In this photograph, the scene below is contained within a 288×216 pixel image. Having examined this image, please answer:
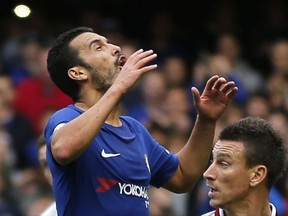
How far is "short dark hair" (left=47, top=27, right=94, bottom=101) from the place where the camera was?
19.0 feet

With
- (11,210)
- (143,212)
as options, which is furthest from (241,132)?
(11,210)

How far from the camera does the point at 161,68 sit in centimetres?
1032

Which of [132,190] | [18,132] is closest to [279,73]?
[18,132]

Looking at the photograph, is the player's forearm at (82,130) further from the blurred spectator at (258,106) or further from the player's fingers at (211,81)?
the blurred spectator at (258,106)

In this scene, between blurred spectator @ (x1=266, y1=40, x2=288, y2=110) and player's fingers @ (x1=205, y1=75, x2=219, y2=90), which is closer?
player's fingers @ (x1=205, y1=75, x2=219, y2=90)

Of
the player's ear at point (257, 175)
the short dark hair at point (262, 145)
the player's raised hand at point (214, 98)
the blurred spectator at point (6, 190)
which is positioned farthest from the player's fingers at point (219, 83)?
the blurred spectator at point (6, 190)

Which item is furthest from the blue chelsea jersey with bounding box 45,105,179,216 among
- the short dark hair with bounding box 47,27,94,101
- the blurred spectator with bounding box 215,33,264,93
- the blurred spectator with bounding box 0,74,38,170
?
the blurred spectator with bounding box 215,33,264,93

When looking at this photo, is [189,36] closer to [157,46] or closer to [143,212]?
[157,46]

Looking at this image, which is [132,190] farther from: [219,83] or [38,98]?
[38,98]

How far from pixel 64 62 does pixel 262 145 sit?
46.8 inches

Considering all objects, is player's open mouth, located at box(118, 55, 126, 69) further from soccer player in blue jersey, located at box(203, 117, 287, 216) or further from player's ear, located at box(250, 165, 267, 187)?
player's ear, located at box(250, 165, 267, 187)

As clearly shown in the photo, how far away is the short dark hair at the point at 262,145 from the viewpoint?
19.0ft

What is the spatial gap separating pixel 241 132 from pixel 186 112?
3.90m

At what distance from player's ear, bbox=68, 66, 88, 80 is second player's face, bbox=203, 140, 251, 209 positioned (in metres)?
0.86
